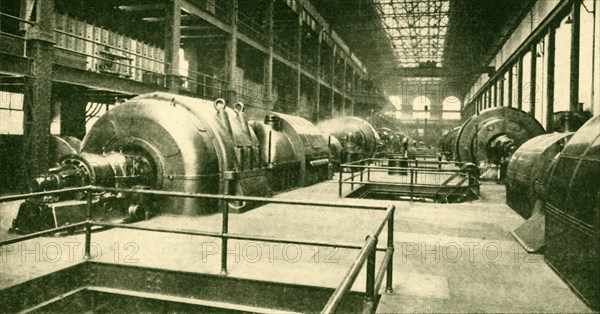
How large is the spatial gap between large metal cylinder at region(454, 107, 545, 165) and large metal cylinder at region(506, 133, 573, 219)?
440 centimetres

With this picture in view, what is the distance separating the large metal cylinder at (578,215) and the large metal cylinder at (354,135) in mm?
13814

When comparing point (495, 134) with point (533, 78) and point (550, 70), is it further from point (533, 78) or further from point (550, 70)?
point (533, 78)

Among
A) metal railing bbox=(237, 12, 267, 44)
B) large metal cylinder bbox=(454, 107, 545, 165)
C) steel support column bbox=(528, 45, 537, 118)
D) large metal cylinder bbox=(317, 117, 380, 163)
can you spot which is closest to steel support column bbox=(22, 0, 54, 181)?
metal railing bbox=(237, 12, 267, 44)

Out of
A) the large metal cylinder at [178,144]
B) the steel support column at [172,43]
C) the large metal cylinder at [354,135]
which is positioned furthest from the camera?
the large metal cylinder at [354,135]

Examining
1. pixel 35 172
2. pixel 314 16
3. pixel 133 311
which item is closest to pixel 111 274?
pixel 133 311

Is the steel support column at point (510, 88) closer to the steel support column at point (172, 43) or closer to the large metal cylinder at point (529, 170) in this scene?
the large metal cylinder at point (529, 170)

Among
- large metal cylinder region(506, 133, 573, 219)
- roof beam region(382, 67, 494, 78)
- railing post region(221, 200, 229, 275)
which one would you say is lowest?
railing post region(221, 200, 229, 275)

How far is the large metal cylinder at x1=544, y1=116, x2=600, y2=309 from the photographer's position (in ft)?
11.3

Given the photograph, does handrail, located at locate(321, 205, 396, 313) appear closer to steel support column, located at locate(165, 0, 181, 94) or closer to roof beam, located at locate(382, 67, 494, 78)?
steel support column, located at locate(165, 0, 181, 94)

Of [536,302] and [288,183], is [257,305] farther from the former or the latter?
[288,183]

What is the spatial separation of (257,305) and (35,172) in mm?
5573

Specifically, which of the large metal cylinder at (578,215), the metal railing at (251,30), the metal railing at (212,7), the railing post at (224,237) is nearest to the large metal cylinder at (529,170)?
the large metal cylinder at (578,215)

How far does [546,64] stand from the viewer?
16188 mm

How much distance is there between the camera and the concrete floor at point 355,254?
3.68 metres
